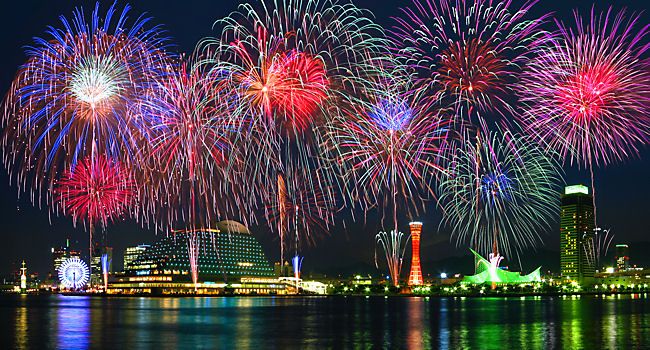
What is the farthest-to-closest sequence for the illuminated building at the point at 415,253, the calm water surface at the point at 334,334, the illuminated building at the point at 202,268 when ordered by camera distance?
1. the illuminated building at the point at 202,268
2. the illuminated building at the point at 415,253
3. the calm water surface at the point at 334,334

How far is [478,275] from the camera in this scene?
172250 millimetres

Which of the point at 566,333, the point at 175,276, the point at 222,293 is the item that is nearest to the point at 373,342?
the point at 566,333

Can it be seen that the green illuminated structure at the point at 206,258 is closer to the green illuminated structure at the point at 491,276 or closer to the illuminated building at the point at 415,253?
the illuminated building at the point at 415,253

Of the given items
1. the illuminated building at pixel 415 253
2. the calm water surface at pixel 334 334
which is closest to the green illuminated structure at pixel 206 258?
the illuminated building at pixel 415 253

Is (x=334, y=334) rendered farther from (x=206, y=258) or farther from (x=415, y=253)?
(x=206, y=258)

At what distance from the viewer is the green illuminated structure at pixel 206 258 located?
182375 mm

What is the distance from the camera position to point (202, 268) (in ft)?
602

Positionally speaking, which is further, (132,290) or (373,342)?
(132,290)

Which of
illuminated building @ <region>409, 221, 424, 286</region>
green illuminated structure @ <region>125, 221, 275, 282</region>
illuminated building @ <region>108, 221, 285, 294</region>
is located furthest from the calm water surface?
green illuminated structure @ <region>125, 221, 275, 282</region>

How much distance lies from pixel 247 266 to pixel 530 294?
7342 cm

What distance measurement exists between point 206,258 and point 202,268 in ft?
11.4

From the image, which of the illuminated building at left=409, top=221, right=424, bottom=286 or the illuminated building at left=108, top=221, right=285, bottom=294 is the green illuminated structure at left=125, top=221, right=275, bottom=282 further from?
the illuminated building at left=409, top=221, right=424, bottom=286

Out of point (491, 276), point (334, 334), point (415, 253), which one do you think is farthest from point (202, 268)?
point (334, 334)

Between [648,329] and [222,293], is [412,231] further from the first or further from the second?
[648,329]
